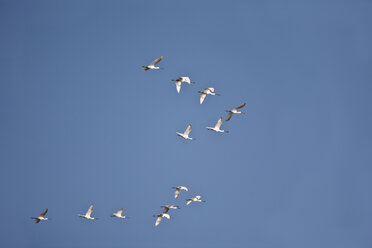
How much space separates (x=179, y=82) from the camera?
109 meters

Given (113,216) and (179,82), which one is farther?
(113,216)

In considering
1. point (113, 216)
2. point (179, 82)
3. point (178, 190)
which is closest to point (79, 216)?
point (113, 216)

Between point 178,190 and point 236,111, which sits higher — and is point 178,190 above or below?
below

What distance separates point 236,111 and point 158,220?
48.9 ft

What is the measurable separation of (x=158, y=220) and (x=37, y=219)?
13.0 m

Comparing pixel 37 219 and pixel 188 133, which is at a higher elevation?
pixel 188 133

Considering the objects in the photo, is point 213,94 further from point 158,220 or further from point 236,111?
point 158,220

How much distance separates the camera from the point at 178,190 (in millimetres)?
113312

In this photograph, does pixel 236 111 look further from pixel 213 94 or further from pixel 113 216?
pixel 113 216

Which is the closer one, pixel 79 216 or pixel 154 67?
pixel 154 67

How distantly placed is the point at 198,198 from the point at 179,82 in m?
14.9

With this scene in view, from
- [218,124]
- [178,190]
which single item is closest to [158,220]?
[178,190]

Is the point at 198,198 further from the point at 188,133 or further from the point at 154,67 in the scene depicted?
the point at 154,67

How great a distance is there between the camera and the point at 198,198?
4621 inches
